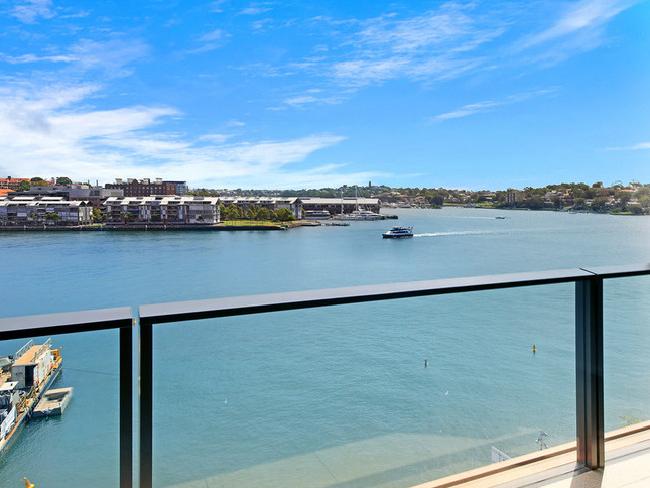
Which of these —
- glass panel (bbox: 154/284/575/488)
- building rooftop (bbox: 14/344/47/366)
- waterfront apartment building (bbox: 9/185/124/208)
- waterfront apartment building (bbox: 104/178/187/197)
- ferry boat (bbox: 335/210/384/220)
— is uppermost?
waterfront apartment building (bbox: 104/178/187/197)

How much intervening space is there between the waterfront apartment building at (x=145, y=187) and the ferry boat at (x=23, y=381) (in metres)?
33.3

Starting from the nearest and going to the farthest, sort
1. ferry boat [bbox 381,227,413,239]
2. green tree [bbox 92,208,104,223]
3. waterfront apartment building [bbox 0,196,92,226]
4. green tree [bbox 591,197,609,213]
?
1. green tree [bbox 591,197,609,213]
2. waterfront apartment building [bbox 0,196,92,226]
3. green tree [bbox 92,208,104,223]
4. ferry boat [bbox 381,227,413,239]

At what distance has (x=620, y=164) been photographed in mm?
33062

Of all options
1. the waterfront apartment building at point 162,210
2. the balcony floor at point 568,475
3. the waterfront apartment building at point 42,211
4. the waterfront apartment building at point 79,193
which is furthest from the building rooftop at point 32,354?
the waterfront apartment building at point 162,210

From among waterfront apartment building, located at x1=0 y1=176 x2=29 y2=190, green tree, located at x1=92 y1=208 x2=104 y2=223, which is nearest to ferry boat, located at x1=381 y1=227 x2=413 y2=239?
green tree, located at x1=92 y1=208 x2=104 y2=223

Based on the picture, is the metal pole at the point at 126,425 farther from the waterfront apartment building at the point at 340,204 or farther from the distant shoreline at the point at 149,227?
the waterfront apartment building at the point at 340,204

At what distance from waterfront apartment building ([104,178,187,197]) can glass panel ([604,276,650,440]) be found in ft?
109

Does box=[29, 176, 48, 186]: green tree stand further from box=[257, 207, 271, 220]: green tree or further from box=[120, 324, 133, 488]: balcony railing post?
box=[120, 324, 133, 488]: balcony railing post

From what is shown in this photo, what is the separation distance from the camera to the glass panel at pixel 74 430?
2.93ft

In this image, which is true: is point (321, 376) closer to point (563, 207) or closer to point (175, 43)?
point (563, 207)

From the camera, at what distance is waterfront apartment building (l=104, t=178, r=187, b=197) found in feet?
106

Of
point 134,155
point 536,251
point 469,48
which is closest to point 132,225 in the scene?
point 134,155

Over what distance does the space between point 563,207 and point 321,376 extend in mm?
24091

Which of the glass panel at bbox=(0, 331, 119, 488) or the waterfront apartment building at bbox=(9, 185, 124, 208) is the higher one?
the waterfront apartment building at bbox=(9, 185, 124, 208)
